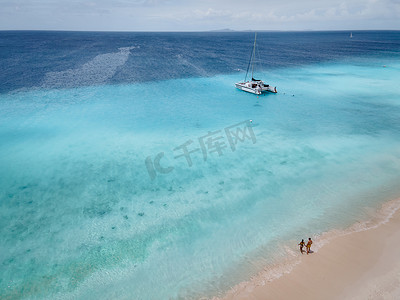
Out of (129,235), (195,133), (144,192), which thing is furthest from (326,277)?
(195,133)

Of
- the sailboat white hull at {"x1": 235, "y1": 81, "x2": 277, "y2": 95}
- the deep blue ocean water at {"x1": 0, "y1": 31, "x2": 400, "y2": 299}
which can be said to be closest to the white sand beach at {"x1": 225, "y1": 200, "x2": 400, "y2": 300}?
the deep blue ocean water at {"x1": 0, "y1": 31, "x2": 400, "y2": 299}

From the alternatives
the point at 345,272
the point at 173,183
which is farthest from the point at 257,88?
the point at 345,272

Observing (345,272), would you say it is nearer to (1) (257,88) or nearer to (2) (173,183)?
(2) (173,183)

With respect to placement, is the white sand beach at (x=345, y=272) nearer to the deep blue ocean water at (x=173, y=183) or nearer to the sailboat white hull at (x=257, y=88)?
the deep blue ocean water at (x=173, y=183)

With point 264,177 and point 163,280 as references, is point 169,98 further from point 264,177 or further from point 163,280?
point 163,280

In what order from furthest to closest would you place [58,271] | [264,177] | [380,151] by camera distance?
[380,151] < [264,177] < [58,271]

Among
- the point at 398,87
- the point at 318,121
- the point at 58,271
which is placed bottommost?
Answer: the point at 58,271

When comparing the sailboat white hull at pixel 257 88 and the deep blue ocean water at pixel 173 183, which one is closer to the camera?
the deep blue ocean water at pixel 173 183

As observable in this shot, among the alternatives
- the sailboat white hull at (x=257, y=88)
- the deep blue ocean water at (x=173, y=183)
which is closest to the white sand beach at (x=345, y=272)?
the deep blue ocean water at (x=173, y=183)
